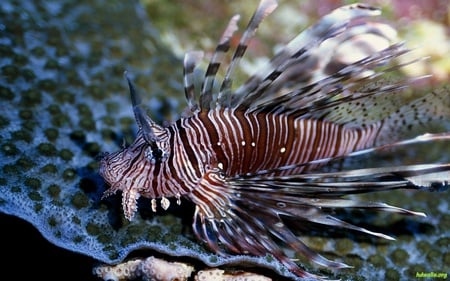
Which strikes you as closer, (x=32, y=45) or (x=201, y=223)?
(x=201, y=223)

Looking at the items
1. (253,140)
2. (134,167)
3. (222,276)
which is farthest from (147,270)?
(253,140)

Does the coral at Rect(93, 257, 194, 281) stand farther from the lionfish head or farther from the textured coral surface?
the lionfish head

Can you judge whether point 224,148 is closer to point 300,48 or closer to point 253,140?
point 253,140

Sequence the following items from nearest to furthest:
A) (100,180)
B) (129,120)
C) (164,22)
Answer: (100,180) < (129,120) < (164,22)

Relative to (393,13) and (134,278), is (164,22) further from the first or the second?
(134,278)

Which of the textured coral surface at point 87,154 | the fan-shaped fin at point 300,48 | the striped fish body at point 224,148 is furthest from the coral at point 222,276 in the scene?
the fan-shaped fin at point 300,48

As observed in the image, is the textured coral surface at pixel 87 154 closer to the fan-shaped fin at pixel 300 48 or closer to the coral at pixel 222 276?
the coral at pixel 222 276

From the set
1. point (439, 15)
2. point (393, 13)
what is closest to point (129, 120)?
point (393, 13)
